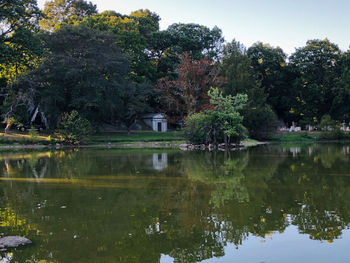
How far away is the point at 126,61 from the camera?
47.5 meters

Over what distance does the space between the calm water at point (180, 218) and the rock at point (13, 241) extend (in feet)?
0.66

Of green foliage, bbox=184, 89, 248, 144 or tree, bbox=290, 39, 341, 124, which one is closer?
green foliage, bbox=184, 89, 248, 144

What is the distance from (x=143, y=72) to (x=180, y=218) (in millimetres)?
53255

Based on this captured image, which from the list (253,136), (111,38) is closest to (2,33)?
(111,38)

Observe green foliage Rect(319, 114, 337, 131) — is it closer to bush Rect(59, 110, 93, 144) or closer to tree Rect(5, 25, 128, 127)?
tree Rect(5, 25, 128, 127)

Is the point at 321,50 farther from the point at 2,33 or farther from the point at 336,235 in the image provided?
the point at 336,235

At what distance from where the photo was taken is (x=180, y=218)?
882cm

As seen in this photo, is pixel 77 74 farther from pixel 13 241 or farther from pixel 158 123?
pixel 13 241

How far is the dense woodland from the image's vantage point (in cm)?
4388

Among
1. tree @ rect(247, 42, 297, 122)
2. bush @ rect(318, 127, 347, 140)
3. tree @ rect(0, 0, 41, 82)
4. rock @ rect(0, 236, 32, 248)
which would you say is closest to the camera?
rock @ rect(0, 236, 32, 248)

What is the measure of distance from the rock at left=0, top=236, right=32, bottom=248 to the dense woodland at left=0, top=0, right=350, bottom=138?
3450 centimetres

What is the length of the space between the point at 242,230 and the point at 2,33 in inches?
1614

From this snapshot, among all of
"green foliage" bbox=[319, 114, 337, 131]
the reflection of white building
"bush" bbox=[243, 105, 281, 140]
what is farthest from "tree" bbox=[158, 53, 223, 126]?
the reflection of white building

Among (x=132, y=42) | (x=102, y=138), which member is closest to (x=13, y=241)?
(x=102, y=138)
